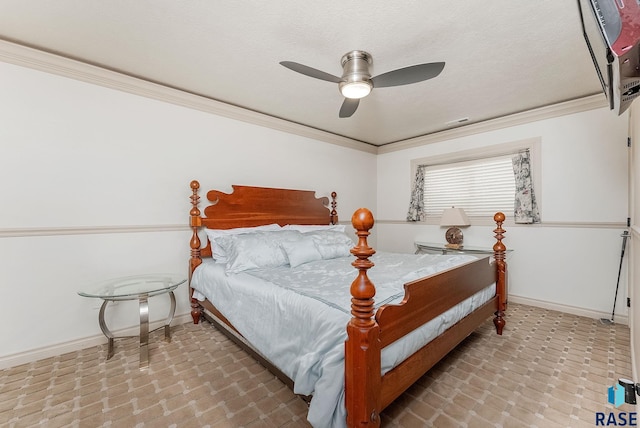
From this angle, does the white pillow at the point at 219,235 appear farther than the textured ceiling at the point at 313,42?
Yes

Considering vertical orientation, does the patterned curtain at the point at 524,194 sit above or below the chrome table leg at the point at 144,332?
above

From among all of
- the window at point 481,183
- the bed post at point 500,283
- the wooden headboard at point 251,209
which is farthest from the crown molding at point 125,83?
the bed post at point 500,283

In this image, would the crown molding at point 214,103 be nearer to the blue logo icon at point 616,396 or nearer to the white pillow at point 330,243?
the white pillow at point 330,243

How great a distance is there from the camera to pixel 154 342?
96.9 inches

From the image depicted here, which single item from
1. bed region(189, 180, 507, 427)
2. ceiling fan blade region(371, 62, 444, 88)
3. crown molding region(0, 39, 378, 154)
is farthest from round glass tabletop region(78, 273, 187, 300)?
ceiling fan blade region(371, 62, 444, 88)

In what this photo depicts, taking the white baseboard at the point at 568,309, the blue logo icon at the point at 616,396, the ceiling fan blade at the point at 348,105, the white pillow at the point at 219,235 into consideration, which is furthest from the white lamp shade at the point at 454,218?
the white pillow at the point at 219,235

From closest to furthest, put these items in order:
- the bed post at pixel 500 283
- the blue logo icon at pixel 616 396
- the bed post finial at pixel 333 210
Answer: the blue logo icon at pixel 616 396, the bed post at pixel 500 283, the bed post finial at pixel 333 210

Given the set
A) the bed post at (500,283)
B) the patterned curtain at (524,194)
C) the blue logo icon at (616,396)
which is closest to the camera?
the blue logo icon at (616,396)

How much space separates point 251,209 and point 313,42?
6.44 feet

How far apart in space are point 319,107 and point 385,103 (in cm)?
78

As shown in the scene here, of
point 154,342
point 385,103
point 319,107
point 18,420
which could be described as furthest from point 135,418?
point 385,103

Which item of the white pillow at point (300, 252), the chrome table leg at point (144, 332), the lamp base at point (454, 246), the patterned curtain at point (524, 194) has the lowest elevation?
the chrome table leg at point (144, 332)

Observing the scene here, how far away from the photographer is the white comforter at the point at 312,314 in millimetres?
1292

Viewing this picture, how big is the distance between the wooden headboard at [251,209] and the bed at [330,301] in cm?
1
